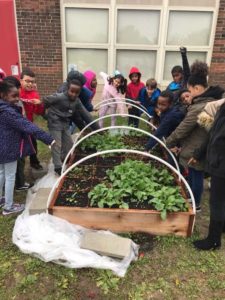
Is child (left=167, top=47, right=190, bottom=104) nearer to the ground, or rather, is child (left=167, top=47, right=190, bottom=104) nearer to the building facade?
the building facade

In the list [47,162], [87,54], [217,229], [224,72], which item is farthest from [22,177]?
[224,72]

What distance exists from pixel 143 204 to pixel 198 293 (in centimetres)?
108

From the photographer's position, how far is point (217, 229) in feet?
10.5

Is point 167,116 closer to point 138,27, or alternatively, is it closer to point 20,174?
point 20,174

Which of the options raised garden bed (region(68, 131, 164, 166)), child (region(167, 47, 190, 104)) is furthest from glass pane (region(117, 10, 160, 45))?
raised garden bed (region(68, 131, 164, 166))

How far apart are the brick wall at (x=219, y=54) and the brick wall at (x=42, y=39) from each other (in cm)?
414

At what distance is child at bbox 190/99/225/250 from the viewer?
280 cm

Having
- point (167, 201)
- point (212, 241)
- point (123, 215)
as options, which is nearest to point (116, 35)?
point (167, 201)

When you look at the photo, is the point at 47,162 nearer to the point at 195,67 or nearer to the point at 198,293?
the point at 195,67

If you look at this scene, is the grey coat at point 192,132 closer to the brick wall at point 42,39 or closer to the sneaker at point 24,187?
the sneaker at point 24,187

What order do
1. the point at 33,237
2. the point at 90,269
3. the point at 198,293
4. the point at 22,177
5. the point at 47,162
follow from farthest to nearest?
the point at 47,162
the point at 22,177
the point at 33,237
the point at 90,269
the point at 198,293

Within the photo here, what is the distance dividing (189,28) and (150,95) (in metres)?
3.30

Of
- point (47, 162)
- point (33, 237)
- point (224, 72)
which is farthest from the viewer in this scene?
point (224, 72)

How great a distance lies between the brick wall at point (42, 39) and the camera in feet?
25.2
